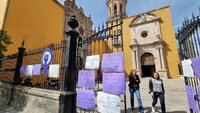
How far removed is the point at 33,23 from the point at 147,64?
649 inches

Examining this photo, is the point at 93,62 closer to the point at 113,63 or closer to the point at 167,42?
the point at 113,63

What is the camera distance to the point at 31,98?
476 cm

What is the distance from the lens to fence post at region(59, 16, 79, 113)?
3.41m

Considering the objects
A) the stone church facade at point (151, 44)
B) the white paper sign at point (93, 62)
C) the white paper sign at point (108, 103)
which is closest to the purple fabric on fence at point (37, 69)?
the white paper sign at point (93, 62)

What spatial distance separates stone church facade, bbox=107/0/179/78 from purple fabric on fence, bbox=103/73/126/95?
52.7ft

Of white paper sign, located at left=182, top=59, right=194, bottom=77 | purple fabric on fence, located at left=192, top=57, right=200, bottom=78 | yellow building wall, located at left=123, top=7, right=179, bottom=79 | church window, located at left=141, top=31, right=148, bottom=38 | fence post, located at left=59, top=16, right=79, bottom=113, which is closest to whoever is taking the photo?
purple fabric on fence, located at left=192, top=57, right=200, bottom=78

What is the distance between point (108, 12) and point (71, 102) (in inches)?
1107

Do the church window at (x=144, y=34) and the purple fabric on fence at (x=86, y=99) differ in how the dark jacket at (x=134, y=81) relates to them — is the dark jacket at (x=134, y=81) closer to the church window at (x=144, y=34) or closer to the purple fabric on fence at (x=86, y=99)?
the purple fabric on fence at (x=86, y=99)

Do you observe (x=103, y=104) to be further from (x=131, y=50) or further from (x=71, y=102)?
(x=131, y=50)

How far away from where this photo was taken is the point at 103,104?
3180mm

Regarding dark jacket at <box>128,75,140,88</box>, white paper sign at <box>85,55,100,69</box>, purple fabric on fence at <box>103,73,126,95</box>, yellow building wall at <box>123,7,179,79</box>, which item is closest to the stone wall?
white paper sign at <box>85,55,100,69</box>

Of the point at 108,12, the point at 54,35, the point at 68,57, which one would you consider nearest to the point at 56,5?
the point at 54,35

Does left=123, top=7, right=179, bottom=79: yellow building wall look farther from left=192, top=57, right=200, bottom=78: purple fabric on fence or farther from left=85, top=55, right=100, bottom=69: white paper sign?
left=192, top=57, right=200, bottom=78: purple fabric on fence

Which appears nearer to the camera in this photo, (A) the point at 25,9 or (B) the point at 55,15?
(A) the point at 25,9
